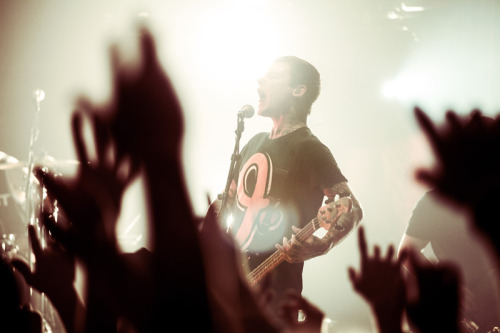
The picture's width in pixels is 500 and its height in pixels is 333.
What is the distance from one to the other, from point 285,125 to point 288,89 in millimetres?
283

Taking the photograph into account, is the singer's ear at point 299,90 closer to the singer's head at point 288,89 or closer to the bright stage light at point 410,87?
the singer's head at point 288,89

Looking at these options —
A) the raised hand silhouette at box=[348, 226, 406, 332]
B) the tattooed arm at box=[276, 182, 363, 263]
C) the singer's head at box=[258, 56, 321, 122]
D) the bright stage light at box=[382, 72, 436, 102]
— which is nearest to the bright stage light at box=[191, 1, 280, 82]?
the bright stage light at box=[382, 72, 436, 102]

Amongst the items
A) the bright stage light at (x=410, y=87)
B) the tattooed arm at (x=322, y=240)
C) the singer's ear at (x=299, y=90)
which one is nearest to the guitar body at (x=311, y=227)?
the tattooed arm at (x=322, y=240)

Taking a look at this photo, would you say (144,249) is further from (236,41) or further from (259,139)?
(236,41)

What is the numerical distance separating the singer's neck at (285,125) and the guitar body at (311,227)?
681mm

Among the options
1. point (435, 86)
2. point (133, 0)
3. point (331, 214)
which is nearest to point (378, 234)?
point (435, 86)

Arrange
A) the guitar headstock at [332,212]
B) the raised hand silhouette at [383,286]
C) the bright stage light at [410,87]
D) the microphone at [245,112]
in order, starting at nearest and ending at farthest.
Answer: the raised hand silhouette at [383,286]
the guitar headstock at [332,212]
the microphone at [245,112]
the bright stage light at [410,87]

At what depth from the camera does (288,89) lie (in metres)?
3.09

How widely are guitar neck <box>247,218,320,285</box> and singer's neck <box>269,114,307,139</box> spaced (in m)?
0.73

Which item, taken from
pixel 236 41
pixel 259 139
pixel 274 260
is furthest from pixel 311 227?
pixel 236 41

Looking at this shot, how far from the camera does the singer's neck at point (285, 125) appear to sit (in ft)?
9.73

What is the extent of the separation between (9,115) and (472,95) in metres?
6.66

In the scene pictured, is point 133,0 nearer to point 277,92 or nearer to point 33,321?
point 277,92

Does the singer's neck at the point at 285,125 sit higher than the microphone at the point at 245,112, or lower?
lower
